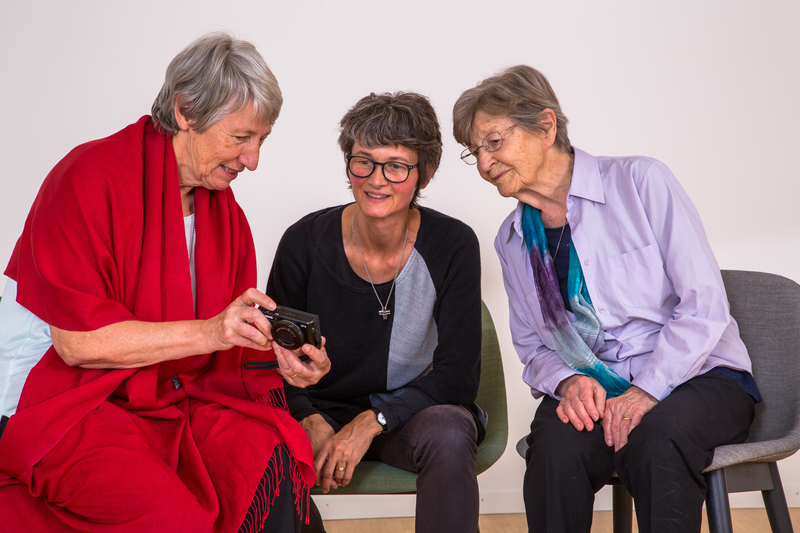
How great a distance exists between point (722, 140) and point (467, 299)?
1.65m

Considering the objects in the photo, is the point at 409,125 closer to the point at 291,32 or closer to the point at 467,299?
the point at 467,299

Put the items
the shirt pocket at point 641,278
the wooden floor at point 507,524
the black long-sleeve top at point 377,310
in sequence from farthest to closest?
1. the wooden floor at point 507,524
2. the black long-sleeve top at point 377,310
3. the shirt pocket at point 641,278

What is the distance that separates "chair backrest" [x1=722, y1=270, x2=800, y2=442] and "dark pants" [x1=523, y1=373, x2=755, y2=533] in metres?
0.17

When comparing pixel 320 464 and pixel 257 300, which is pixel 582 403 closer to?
pixel 320 464

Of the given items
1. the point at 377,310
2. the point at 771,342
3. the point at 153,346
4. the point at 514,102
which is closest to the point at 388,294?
the point at 377,310

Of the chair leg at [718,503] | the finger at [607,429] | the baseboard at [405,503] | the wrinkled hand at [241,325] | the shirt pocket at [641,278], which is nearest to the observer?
the wrinkled hand at [241,325]

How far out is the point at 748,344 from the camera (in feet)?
6.61

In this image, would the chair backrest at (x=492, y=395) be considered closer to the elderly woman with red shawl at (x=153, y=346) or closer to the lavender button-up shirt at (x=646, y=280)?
the lavender button-up shirt at (x=646, y=280)

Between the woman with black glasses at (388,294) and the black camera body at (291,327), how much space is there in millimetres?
407

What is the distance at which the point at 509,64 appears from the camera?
2963 mm

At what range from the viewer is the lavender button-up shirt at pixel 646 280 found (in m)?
1.75

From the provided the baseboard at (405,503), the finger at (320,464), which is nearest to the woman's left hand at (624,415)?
the finger at (320,464)

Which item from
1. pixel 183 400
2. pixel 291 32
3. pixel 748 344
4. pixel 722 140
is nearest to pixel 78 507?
pixel 183 400

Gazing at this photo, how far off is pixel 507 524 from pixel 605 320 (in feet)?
4.57
